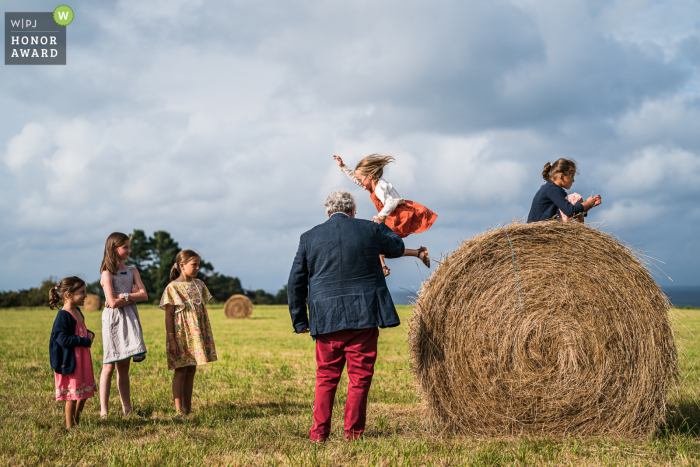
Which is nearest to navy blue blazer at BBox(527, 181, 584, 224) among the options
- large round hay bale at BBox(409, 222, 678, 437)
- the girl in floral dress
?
large round hay bale at BBox(409, 222, 678, 437)

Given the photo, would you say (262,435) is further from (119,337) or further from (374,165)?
(374,165)

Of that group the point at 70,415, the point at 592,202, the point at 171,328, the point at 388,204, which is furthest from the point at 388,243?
the point at 70,415

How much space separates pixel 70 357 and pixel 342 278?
312 cm

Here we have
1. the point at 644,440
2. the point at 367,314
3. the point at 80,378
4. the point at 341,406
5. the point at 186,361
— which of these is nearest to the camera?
the point at 367,314

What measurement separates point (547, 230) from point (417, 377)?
1974mm

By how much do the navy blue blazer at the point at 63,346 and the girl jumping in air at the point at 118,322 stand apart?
0.33 metres

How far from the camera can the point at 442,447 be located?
15.2 ft

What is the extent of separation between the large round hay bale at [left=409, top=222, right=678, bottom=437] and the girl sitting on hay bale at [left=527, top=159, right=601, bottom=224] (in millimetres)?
360

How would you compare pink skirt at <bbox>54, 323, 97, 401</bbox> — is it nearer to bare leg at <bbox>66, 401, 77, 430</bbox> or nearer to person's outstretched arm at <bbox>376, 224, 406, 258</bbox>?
bare leg at <bbox>66, 401, 77, 430</bbox>

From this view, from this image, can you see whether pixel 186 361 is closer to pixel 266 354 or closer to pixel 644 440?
pixel 644 440

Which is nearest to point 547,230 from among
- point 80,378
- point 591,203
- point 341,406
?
point 591,203

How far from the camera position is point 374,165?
20.1 ft

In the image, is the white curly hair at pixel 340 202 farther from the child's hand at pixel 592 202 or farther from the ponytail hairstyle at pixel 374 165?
the child's hand at pixel 592 202

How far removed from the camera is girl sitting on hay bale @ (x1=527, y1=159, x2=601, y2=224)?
5.51 meters
